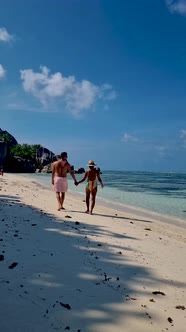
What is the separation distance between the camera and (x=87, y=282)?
16.9 ft

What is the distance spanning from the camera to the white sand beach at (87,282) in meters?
3.90

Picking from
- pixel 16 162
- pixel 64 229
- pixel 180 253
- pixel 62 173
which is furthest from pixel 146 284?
pixel 16 162

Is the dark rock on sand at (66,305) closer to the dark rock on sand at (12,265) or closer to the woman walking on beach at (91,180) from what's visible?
the dark rock on sand at (12,265)

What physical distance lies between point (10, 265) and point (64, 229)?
3.69m

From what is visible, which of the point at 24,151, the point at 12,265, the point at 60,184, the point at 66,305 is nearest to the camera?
the point at 66,305

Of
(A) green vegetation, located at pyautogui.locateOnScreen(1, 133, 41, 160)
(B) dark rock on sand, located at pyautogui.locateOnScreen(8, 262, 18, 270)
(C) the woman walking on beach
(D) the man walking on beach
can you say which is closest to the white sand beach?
(B) dark rock on sand, located at pyautogui.locateOnScreen(8, 262, 18, 270)

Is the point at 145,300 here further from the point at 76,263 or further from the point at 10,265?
the point at 10,265

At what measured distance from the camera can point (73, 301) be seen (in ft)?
14.4

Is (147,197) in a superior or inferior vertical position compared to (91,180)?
inferior

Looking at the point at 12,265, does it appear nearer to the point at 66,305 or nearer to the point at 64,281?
the point at 64,281

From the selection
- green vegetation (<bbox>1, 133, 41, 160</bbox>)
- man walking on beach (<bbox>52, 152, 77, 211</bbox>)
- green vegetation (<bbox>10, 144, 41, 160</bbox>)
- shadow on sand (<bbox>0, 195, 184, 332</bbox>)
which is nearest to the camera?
shadow on sand (<bbox>0, 195, 184, 332</bbox>)

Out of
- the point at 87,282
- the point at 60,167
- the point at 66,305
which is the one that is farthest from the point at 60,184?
the point at 66,305

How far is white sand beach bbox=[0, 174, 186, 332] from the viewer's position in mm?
3904

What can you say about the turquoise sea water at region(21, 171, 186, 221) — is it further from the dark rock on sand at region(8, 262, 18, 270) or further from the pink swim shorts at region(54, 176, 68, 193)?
the dark rock on sand at region(8, 262, 18, 270)
